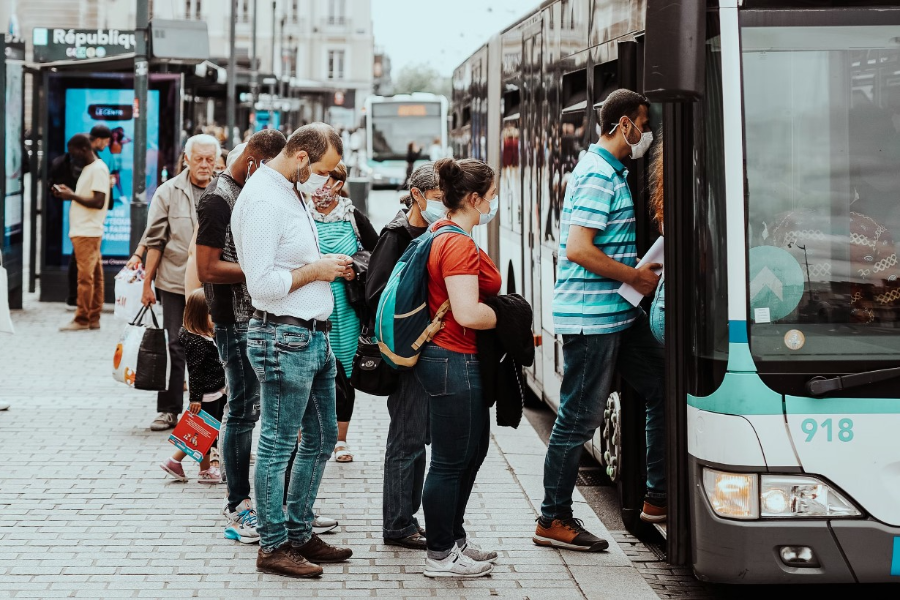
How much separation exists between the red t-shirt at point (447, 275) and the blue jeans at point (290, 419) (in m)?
0.50

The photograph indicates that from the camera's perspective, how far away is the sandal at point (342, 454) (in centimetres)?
755

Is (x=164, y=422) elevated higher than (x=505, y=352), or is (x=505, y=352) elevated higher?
(x=505, y=352)

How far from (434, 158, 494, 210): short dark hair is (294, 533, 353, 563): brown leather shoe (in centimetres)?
154

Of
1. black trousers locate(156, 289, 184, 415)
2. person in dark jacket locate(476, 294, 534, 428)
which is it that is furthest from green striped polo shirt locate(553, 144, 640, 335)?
black trousers locate(156, 289, 184, 415)

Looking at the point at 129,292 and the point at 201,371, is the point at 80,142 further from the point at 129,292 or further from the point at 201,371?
the point at 201,371

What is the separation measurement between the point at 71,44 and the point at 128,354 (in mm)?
8608

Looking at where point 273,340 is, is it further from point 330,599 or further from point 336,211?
point 336,211

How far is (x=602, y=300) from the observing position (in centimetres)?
543

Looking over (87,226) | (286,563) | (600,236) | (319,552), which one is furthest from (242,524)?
(87,226)

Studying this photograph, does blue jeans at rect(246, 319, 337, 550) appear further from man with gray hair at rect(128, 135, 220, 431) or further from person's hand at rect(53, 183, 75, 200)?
person's hand at rect(53, 183, 75, 200)

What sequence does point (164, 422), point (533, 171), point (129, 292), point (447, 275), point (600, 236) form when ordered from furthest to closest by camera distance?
point (129, 292) → point (533, 171) → point (164, 422) → point (600, 236) → point (447, 275)

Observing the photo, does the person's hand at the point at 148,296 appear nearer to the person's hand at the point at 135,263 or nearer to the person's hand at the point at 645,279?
the person's hand at the point at 135,263

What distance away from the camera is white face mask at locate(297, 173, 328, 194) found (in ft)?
16.9

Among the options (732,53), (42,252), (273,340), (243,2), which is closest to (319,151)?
(273,340)
